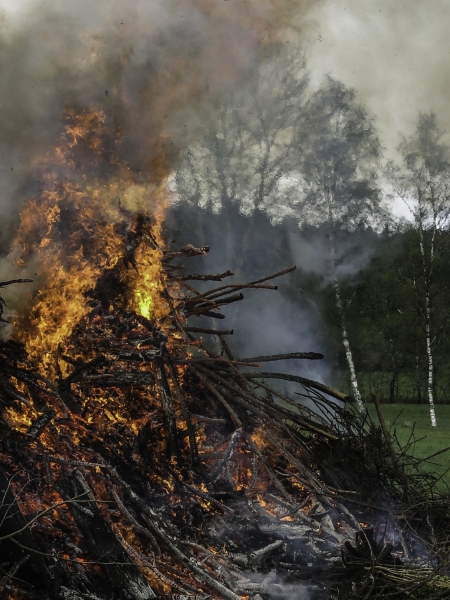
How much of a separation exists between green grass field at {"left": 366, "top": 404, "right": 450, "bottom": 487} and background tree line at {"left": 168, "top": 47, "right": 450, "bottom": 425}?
81cm

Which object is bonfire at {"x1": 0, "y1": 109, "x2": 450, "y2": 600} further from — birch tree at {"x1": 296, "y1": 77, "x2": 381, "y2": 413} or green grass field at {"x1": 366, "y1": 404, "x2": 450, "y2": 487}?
birch tree at {"x1": 296, "y1": 77, "x2": 381, "y2": 413}

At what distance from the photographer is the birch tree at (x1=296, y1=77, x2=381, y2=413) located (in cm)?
1681

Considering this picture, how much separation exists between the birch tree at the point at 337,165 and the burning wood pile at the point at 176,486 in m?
11.4

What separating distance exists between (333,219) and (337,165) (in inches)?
70.5

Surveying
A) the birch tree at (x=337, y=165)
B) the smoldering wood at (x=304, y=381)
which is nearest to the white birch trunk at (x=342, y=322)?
the birch tree at (x=337, y=165)

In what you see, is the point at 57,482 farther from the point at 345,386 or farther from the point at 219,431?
the point at 345,386

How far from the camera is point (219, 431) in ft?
17.7

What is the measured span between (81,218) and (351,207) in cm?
1388

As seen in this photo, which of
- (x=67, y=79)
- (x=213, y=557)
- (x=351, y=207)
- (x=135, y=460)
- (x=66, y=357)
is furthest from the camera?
(x=351, y=207)

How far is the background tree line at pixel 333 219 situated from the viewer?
55.2 ft

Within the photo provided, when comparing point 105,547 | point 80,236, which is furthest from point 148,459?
point 80,236

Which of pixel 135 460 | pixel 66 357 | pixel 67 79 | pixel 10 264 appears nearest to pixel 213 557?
pixel 135 460

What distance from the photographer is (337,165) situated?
17.2 metres

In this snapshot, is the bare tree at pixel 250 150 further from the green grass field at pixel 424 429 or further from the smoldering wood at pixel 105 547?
the smoldering wood at pixel 105 547
